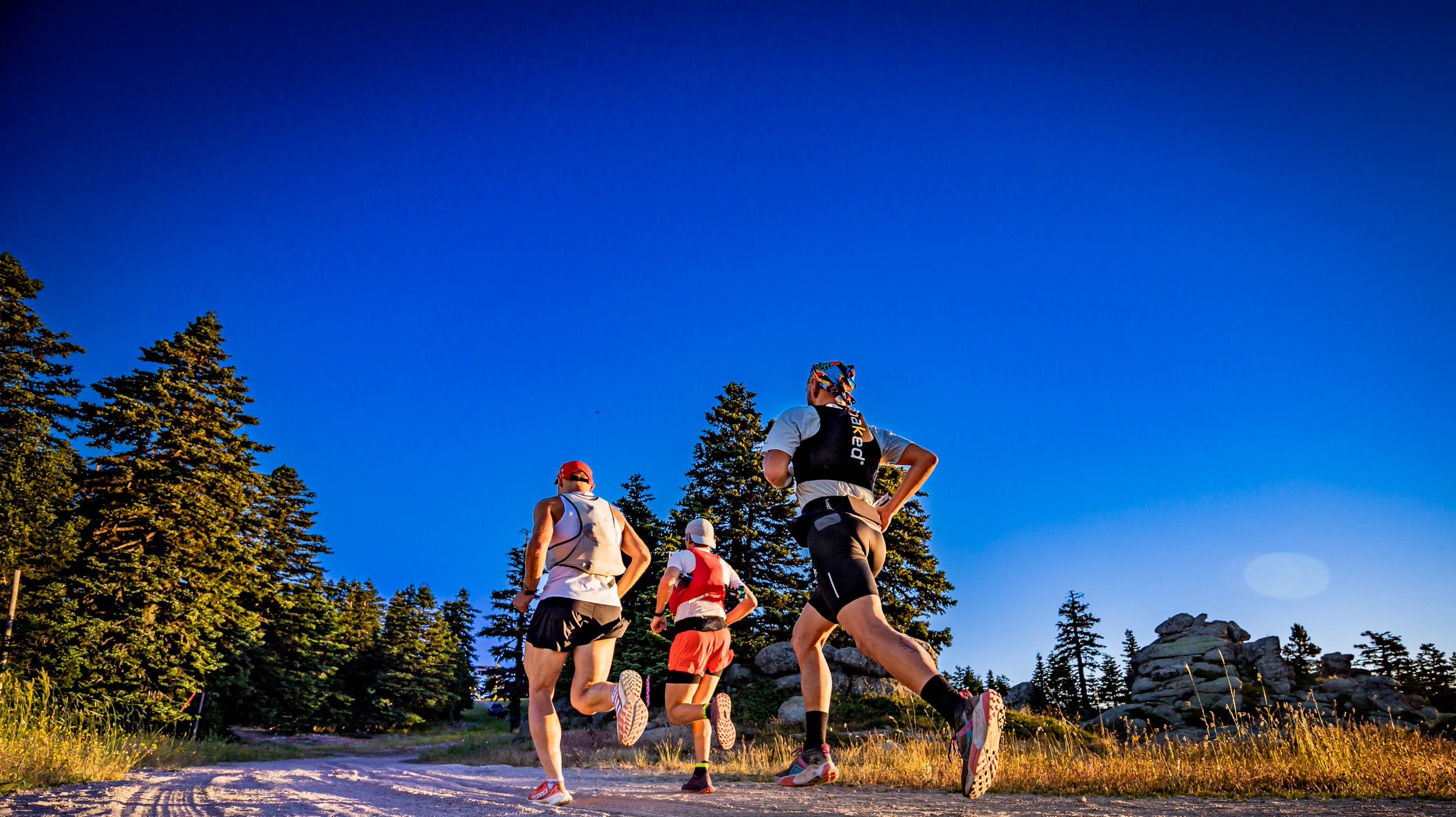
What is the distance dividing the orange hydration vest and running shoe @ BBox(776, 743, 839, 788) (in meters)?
2.43

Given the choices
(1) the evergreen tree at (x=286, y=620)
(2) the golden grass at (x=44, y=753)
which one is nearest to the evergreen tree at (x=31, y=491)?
(1) the evergreen tree at (x=286, y=620)

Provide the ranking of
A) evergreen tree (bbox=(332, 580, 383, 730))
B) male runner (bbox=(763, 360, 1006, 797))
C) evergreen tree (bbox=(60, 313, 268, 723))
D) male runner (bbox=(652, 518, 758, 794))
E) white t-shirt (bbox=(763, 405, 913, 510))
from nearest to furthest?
male runner (bbox=(763, 360, 1006, 797)) → white t-shirt (bbox=(763, 405, 913, 510)) → male runner (bbox=(652, 518, 758, 794)) → evergreen tree (bbox=(60, 313, 268, 723)) → evergreen tree (bbox=(332, 580, 383, 730))

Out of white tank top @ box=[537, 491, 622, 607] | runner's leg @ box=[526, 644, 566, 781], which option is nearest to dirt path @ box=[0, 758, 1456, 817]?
runner's leg @ box=[526, 644, 566, 781]

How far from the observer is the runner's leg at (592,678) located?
4.92 meters

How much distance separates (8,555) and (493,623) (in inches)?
1150

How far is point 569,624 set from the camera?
493cm

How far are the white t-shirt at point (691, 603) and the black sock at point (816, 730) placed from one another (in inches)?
84.2

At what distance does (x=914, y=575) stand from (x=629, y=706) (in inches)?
1020

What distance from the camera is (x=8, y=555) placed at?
19516 millimetres

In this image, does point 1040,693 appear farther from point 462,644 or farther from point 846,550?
point 462,644

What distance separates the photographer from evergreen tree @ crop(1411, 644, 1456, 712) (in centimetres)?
2777

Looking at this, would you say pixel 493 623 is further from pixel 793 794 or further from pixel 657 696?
pixel 793 794

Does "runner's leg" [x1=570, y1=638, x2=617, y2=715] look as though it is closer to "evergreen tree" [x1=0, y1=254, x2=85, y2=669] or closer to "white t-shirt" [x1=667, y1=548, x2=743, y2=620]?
"white t-shirt" [x1=667, y1=548, x2=743, y2=620]

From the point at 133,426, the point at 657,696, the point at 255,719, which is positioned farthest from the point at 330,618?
the point at 657,696
